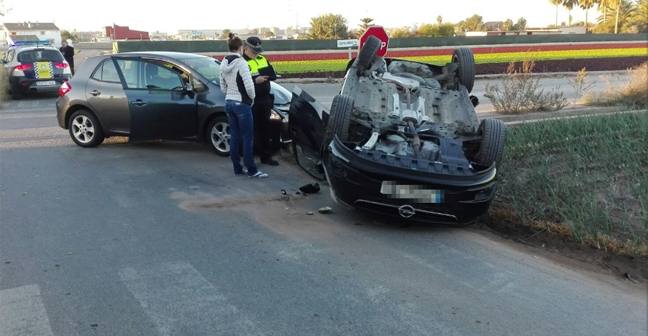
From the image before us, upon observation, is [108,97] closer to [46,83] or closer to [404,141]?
[404,141]

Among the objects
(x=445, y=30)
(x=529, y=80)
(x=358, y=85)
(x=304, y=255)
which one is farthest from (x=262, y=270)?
(x=445, y=30)

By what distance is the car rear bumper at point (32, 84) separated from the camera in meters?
16.7

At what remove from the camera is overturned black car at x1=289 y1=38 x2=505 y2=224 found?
16.6 ft

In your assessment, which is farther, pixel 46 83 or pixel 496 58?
pixel 496 58

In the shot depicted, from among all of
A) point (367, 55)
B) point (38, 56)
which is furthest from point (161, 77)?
point (38, 56)

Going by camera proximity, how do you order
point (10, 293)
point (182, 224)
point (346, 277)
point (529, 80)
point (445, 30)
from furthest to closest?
point (445, 30) → point (529, 80) → point (182, 224) → point (346, 277) → point (10, 293)

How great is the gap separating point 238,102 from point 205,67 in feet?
6.29

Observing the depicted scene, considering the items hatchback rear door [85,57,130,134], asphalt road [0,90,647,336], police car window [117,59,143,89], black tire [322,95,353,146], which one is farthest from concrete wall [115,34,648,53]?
black tire [322,95,353,146]

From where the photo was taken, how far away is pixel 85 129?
29.8ft

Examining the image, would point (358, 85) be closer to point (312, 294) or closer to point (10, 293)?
point (312, 294)

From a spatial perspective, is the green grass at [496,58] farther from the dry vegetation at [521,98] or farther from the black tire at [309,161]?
the black tire at [309,161]

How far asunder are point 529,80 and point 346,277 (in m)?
10.2

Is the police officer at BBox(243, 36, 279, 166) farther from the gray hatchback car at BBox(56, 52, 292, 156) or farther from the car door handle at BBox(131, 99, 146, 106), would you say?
the car door handle at BBox(131, 99, 146, 106)

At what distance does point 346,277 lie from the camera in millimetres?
4234
